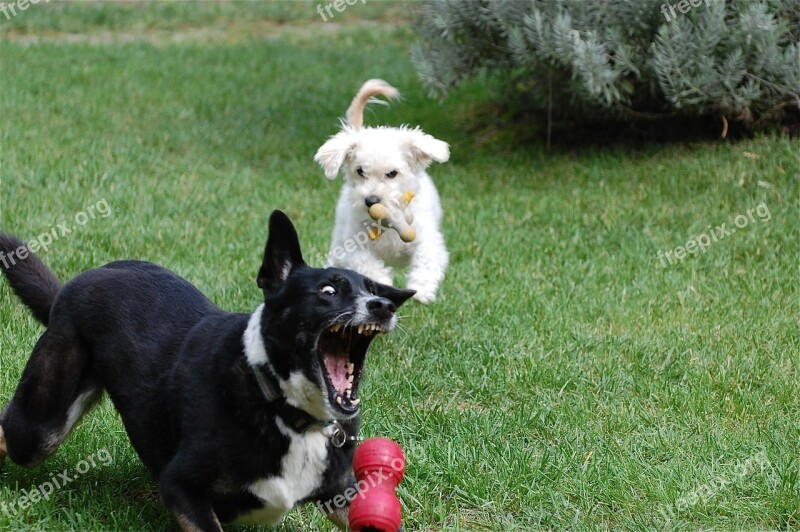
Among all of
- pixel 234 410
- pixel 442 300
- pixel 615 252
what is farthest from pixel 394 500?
pixel 615 252

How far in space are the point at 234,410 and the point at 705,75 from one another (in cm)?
593

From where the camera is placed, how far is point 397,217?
5.51 metres

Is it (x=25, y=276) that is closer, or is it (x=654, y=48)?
(x=25, y=276)

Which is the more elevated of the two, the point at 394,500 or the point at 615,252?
the point at 394,500

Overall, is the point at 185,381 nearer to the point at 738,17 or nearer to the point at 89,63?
the point at 738,17

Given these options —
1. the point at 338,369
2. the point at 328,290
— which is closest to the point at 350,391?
the point at 338,369

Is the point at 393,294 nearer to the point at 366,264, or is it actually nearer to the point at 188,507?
the point at 188,507

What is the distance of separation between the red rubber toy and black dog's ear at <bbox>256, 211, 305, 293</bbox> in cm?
65

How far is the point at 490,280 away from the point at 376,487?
3.14m

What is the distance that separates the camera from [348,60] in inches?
509

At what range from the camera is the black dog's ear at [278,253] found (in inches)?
129

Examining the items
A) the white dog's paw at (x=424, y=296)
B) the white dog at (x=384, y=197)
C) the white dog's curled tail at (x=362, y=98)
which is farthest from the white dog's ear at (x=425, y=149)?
the white dog's paw at (x=424, y=296)

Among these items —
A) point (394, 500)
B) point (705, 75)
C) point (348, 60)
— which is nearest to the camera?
point (394, 500)

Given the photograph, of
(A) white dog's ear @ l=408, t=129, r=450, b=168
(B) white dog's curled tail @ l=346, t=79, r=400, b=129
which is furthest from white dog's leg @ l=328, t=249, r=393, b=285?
(B) white dog's curled tail @ l=346, t=79, r=400, b=129
